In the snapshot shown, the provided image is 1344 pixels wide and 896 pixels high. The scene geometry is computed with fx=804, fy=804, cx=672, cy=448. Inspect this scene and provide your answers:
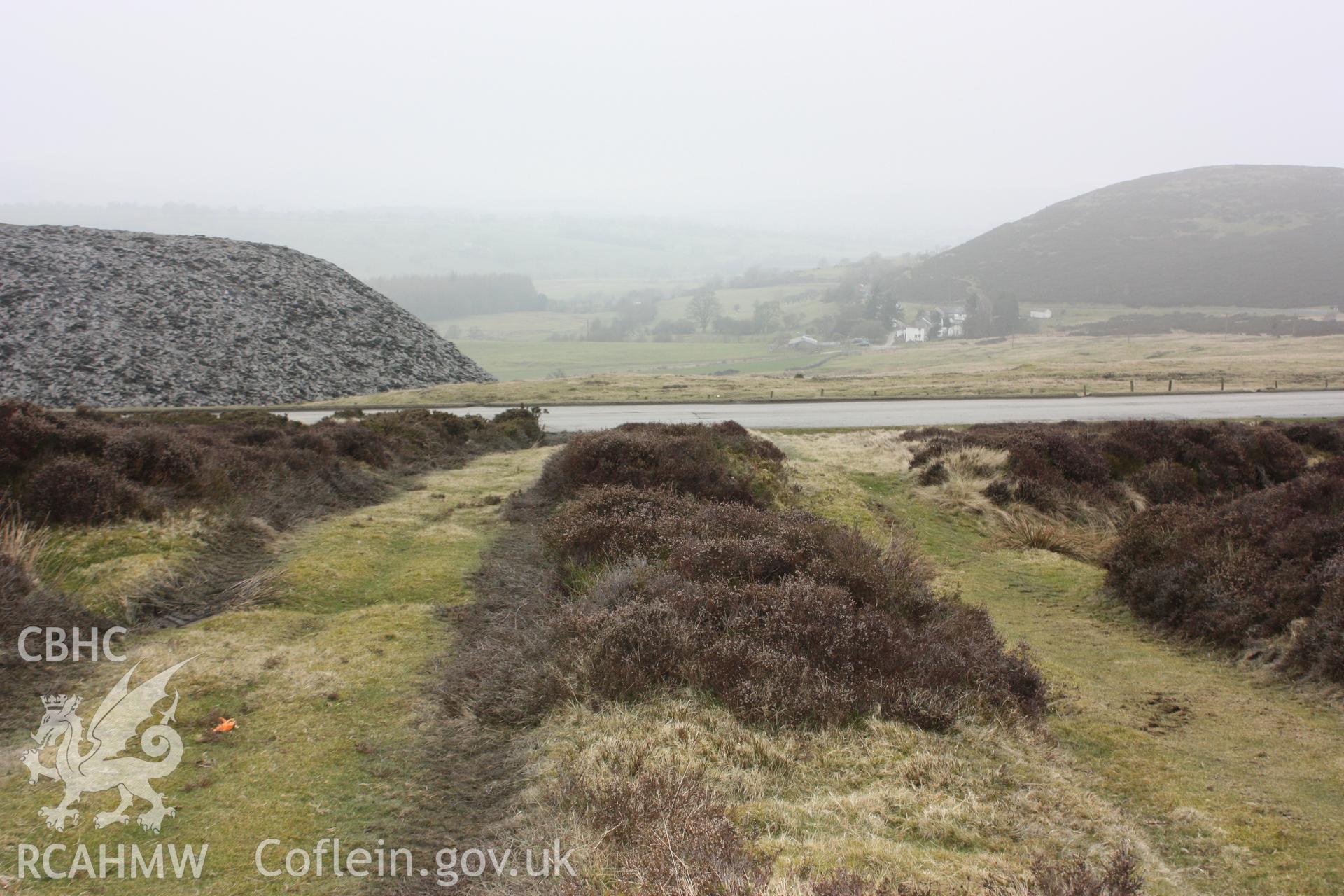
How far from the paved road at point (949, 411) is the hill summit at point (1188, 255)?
12666 cm

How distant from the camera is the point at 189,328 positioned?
48406 millimetres

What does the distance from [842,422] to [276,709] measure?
25.4 metres

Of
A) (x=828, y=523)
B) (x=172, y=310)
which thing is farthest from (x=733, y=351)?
(x=828, y=523)

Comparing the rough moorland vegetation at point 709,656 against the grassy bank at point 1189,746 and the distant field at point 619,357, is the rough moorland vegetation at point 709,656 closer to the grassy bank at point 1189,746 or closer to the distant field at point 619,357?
the grassy bank at point 1189,746

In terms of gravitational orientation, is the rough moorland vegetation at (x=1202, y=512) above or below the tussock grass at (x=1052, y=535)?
above

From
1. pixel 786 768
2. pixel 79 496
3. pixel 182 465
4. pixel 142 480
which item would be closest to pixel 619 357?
pixel 182 465

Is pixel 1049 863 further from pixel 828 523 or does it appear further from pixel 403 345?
pixel 403 345

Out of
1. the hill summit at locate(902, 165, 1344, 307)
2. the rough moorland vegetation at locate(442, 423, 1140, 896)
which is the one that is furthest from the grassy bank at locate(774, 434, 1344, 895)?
the hill summit at locate(902, 165, 1344, 307)

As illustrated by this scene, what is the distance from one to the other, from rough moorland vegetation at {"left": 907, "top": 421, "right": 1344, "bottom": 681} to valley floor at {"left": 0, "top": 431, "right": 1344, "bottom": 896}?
675 mm

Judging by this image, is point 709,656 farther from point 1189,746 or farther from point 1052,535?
point 1052,535

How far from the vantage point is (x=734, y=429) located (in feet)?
64.2

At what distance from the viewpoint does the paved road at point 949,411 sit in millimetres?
29672

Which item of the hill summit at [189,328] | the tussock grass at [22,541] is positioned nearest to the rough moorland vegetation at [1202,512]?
the tussock grass at [22,541]

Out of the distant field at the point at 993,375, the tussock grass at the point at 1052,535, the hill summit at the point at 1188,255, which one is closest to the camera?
the tussock grass at the point at 1052,535
